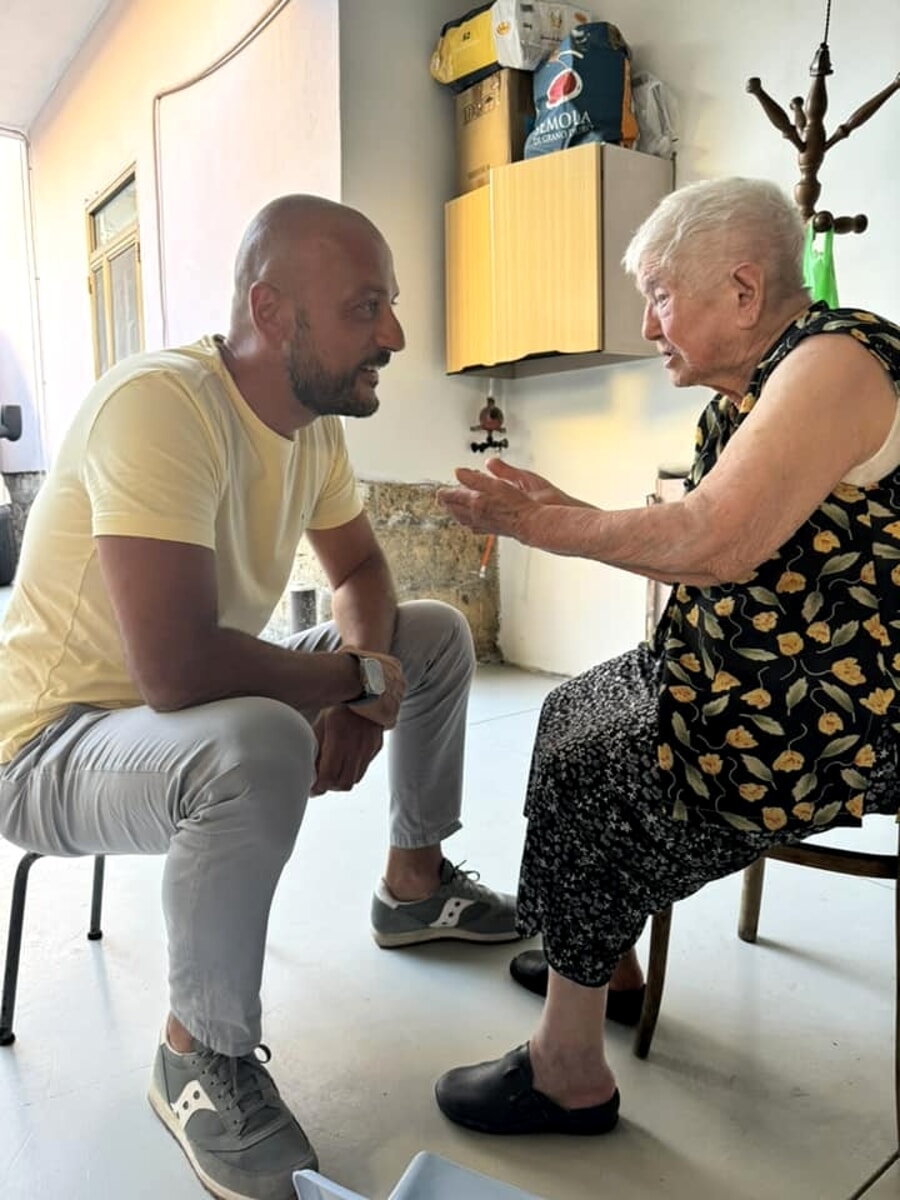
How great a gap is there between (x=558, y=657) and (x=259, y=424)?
2.45 meters

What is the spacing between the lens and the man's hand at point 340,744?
133 cm

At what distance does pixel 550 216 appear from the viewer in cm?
304

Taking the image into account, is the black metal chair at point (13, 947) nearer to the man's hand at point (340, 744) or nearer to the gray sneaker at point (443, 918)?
the man's hand at point (340, 744)

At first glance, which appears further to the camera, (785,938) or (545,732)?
(785,938)

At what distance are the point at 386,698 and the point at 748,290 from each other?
718 millimetres

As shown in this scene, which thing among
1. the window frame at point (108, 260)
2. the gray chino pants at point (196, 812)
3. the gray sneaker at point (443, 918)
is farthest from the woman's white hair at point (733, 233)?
the window frame at point (108, 260)

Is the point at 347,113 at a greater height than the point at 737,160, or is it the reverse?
the point at 347,113

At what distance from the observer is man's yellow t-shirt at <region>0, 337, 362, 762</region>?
1.09 meters

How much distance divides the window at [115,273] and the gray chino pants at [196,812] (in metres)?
4.88

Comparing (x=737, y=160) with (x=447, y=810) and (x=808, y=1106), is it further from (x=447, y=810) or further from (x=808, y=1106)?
(x=808, y=1106)

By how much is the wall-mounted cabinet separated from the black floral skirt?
2141 mm

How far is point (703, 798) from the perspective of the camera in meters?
1.01

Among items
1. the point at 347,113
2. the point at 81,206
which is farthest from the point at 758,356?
the point at 81,206

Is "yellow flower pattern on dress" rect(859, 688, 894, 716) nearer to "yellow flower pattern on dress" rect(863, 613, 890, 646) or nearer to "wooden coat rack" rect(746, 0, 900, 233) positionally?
"yellow flower pattern on dress" rect(863, 613, 890, 646)
